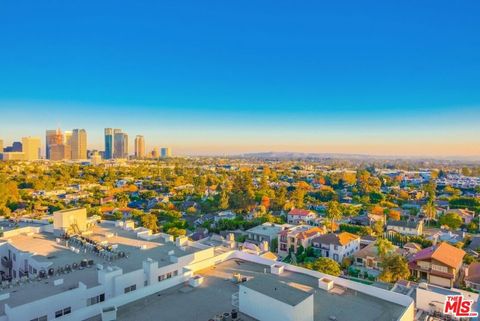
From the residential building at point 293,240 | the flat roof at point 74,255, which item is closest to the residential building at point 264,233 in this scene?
the residential building at point 293,240

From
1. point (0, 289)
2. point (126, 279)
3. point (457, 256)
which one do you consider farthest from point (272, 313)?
point (457, 256)

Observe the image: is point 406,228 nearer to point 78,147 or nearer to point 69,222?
point 69,222

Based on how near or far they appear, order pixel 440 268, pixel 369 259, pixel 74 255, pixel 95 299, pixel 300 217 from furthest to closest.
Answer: pixel 300 217
pixel 369 259
pixel 440 268
pixel 74 255
pixel 95 299

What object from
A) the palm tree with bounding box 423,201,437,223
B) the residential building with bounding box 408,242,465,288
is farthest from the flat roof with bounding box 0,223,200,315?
the palm tree with bounding box 423,201,437,223

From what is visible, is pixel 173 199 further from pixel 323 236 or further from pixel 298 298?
pixel 298 298

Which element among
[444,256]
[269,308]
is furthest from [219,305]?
[444,256]

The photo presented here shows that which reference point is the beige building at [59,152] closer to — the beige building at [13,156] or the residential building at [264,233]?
→ the beige building at [13,156]
